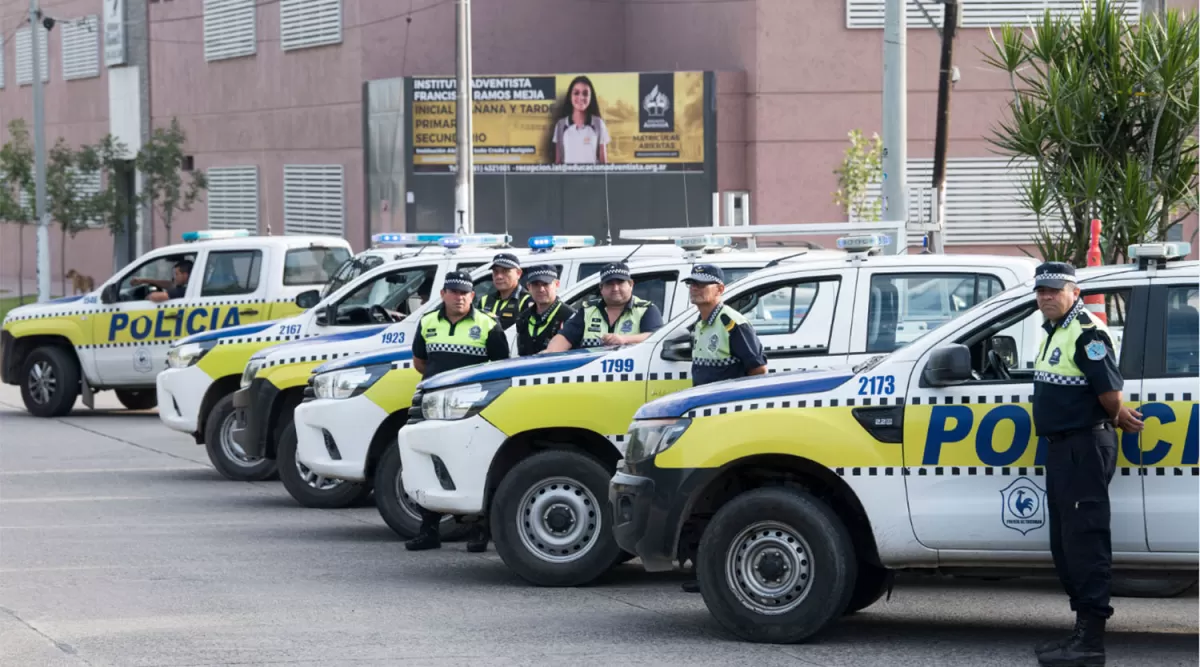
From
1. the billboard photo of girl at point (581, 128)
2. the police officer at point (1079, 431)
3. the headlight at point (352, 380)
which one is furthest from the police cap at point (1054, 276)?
the billboard photo of girl at point (581, 128)

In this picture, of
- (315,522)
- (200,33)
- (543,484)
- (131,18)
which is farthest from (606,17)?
(543,484)

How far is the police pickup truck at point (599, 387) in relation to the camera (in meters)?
9.69

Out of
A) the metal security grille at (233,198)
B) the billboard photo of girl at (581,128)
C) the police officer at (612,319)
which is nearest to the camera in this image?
the police officer at (612,319)

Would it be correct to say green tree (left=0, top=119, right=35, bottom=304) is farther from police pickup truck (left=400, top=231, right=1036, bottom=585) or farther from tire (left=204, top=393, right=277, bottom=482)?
police pickup truck (left=400, top=231, right=1036, bottom=585)

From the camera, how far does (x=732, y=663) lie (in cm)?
782

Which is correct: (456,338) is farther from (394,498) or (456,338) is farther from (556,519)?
(556,519)

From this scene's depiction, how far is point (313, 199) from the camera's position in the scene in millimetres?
38500

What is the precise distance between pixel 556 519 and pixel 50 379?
1222 centimetres

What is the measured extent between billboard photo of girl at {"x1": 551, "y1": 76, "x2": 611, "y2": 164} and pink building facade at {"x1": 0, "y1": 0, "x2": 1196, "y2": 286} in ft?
7.59

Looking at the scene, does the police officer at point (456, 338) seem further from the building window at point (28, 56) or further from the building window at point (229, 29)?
the building window at point (28, 56)

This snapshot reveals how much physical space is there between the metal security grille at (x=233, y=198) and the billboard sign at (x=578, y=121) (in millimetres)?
8868

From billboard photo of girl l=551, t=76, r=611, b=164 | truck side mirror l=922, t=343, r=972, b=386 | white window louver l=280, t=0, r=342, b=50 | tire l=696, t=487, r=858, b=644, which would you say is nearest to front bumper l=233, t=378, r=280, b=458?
tire l=696, t=487, r=858, b=644

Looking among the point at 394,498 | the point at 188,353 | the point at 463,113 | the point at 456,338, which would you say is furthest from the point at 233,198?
the point at 456,338

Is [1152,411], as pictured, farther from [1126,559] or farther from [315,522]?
[315,522]
